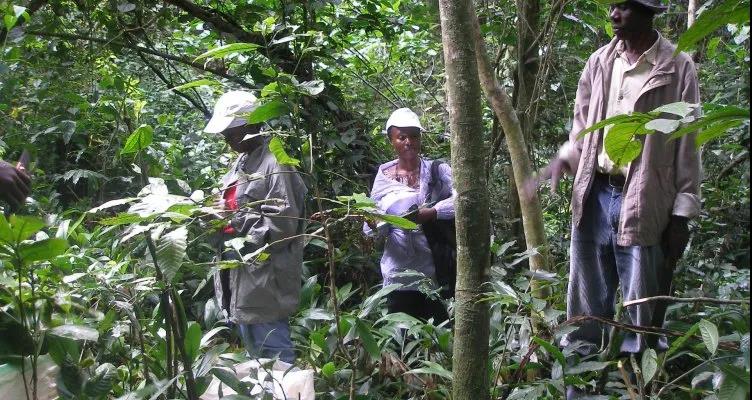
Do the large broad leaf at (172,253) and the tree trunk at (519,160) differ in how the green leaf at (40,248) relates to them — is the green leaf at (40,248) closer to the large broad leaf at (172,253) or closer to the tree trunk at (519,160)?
the large broad leaf at (172,253)

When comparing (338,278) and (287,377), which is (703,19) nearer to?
(287,377)

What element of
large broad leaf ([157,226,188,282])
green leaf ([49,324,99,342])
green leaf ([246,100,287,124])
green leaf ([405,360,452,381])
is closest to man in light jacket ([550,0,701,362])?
green leaf ([405,360,452,381])

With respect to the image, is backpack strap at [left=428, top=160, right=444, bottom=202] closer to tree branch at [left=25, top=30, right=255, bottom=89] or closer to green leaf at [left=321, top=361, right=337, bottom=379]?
tree branch at [left=25, top=30, right=255, bottom=89]

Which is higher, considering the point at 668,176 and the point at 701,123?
the point at 701,123

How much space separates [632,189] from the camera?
3.01 metres

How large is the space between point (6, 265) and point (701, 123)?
65.5 inches

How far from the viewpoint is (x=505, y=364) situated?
288 centimetres

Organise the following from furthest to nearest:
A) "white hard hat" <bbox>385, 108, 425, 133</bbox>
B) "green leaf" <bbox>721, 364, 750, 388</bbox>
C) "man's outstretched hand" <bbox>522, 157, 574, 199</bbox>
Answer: "white hard hat" <bbox>385, 108, 425, 133</bbox>, "man's outstretched hand" <bbox>522, 157, 574, 199</bbox>, "green leaf" <bbox>721, 364, 750, 388</bbox>

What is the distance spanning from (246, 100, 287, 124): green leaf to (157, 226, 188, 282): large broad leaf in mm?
369

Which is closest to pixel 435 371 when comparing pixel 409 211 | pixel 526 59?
pixel 409 211

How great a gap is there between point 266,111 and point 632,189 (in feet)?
5.22

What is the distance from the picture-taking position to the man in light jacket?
2975mm

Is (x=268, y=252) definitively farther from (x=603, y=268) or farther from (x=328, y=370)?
(x=603, y=268)

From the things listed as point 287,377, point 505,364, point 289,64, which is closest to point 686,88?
point 505,364
